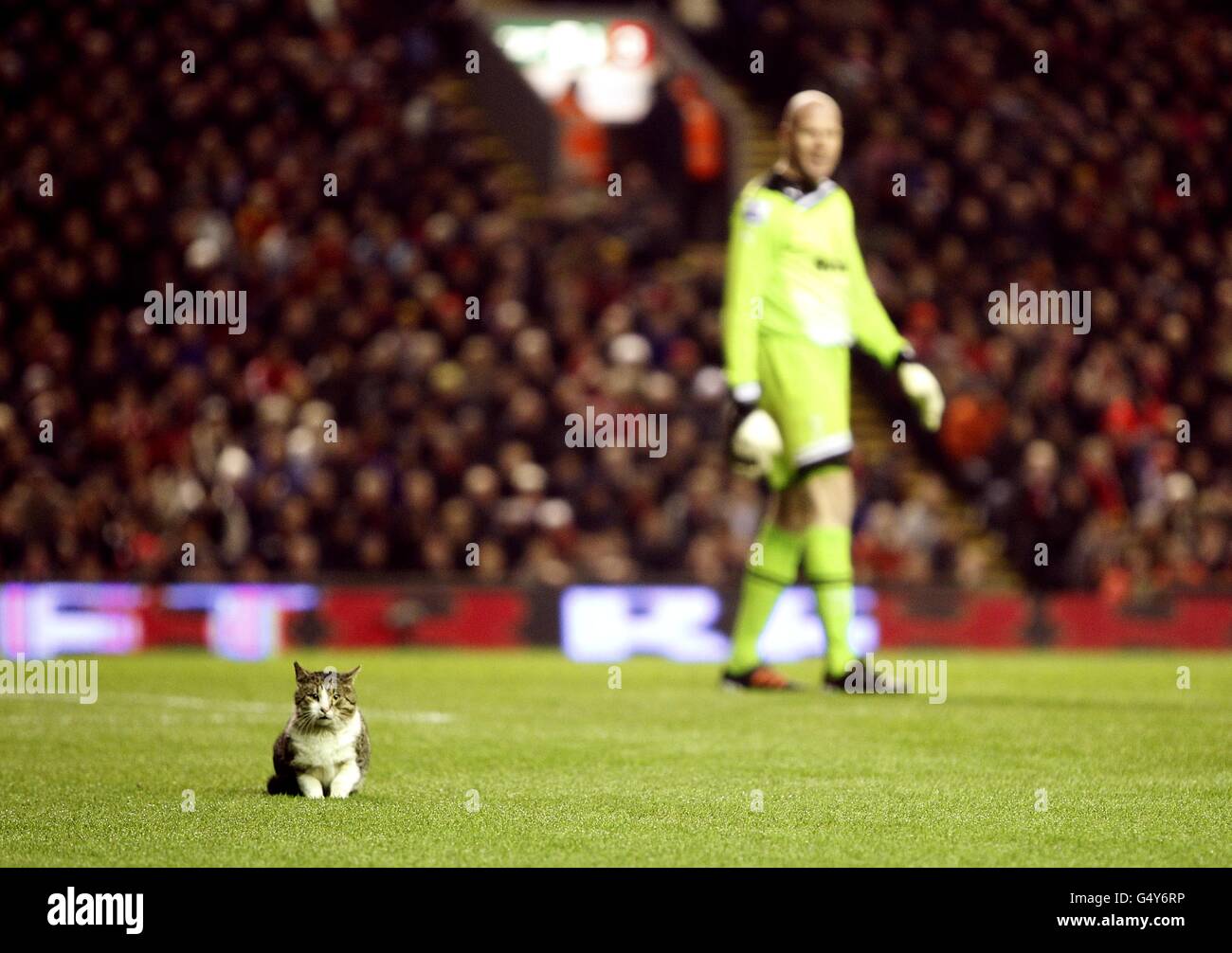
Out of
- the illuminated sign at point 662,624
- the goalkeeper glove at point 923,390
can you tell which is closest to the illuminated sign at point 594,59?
the illuminated sign at point 662,624

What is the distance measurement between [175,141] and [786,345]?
37.3ft

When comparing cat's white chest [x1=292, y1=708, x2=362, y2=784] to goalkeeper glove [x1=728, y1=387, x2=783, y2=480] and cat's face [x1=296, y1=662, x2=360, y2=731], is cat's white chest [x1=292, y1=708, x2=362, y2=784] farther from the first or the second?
goalkeeper glove [x1=728, y1=387, x2=783, y2=480]

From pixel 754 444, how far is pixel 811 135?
1552 mm

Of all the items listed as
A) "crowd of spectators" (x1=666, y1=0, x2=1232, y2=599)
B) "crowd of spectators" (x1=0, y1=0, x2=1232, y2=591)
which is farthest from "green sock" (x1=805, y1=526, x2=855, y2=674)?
"crowd of spectators" (x1=666, y1=0, x2=1232, y2=599)

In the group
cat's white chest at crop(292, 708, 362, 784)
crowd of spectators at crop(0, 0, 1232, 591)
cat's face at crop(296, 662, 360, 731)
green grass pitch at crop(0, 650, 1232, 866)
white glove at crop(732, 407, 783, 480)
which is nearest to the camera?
green grass pitch at crop(0, 650, 1232, 866)

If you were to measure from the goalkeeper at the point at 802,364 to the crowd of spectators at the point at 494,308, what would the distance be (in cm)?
599

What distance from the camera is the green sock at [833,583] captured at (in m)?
9.54

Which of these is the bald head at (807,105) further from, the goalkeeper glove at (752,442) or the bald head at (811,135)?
the goalkeeper glove at (752,442)

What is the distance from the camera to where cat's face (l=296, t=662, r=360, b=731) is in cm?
614

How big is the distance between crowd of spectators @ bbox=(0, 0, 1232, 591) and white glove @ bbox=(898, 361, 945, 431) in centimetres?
A: 611

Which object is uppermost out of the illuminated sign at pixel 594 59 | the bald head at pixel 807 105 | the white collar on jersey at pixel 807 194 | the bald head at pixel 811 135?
the illuminated sign at pixel 594 59

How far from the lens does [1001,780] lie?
22.0ft

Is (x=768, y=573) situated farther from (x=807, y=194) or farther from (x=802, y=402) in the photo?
(x=807, y=194)

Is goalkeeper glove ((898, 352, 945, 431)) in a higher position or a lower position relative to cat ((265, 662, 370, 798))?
higher
